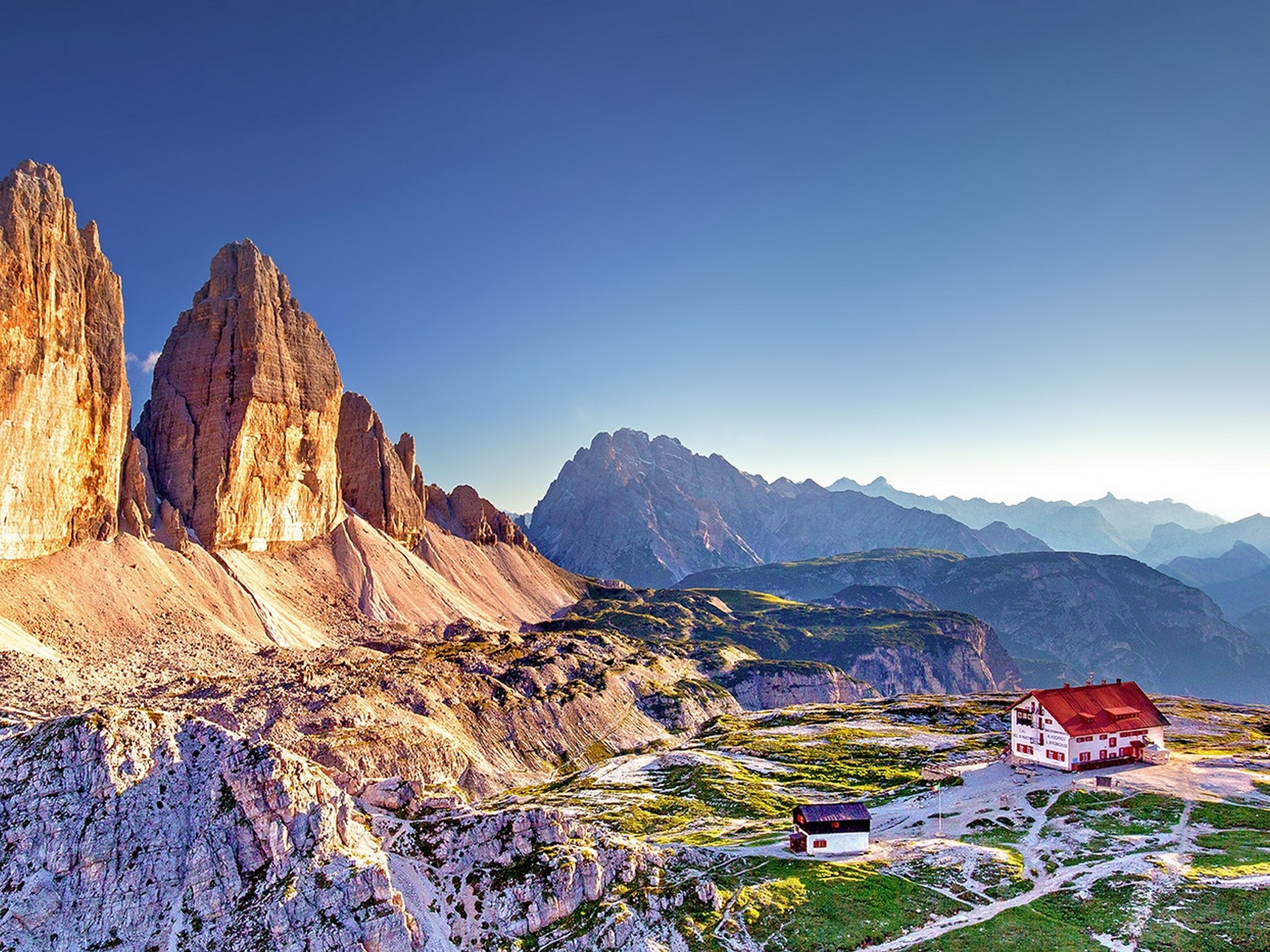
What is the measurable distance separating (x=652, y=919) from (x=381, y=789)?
23.4 meters

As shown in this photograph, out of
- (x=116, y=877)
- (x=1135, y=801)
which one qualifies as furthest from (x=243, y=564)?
(x=1135, y=801)

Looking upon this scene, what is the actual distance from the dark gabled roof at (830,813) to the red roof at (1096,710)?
34470mm

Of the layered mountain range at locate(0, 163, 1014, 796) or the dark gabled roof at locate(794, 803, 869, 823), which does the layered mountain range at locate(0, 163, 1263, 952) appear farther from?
the dark gabled roof at locate(794, 803, 869, 823)

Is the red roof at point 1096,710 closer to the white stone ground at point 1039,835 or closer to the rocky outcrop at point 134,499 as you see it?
the white stone ground at point 1039,835

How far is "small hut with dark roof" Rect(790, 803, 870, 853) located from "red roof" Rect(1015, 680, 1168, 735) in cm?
3561

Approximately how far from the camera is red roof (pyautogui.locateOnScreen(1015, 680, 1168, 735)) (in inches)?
3863

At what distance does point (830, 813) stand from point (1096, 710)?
44.3m

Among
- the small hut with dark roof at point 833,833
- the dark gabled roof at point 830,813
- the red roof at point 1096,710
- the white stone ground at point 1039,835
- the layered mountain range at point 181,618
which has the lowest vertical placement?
the white stone ground at point 1039,835

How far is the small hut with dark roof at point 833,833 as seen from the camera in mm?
72812

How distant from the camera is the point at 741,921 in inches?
2338

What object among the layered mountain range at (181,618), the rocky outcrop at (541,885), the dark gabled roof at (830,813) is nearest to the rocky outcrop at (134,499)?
the layered mountain range at (181,618)

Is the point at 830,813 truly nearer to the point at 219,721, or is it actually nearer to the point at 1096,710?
the point at 1096,710

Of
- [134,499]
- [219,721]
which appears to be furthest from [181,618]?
[219,721]

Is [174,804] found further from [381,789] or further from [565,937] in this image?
[565,937]
